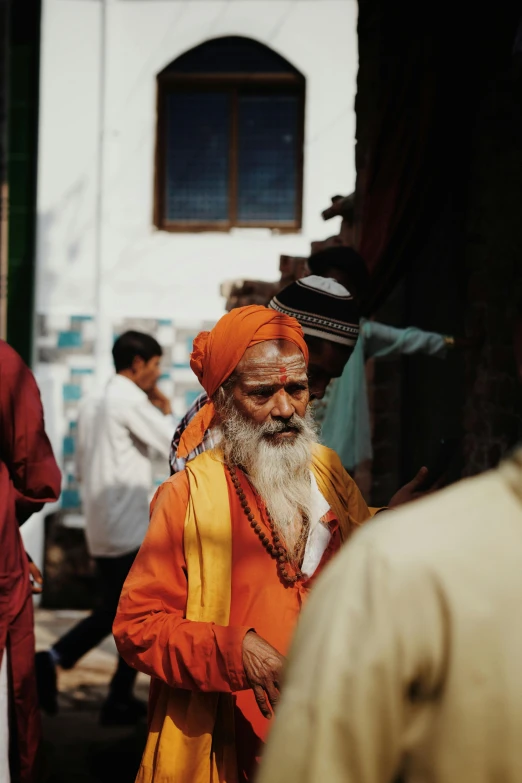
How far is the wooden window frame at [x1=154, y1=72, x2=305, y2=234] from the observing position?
792 centimetres

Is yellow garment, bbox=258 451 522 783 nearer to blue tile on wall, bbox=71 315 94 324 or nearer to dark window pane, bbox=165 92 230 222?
blue tile on wall, bbox=71 315 94 324

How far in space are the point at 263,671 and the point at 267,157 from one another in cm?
629

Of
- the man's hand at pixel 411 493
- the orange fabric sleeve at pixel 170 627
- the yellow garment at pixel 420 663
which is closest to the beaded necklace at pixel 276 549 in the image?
the orange fabric sleeve at pixel 170 627

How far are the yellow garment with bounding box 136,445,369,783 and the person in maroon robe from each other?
1574 millimetres

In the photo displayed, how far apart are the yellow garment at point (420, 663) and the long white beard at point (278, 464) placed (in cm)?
135

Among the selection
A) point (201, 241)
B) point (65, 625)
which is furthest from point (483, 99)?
point (65, 625)

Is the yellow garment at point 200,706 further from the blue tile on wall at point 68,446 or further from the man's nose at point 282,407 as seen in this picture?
the blue tile on wall at point 68,446

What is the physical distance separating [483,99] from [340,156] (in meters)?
2.96

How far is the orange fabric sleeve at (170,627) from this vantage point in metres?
2.21

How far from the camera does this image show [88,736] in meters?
5.38

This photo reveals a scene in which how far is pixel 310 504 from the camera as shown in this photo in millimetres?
2594

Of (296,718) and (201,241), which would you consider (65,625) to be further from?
(296,718)

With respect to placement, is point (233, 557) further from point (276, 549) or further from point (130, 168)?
point (130, 168)

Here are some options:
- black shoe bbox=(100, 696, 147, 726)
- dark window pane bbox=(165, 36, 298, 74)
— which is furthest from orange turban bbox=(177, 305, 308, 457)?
dark window pane bbox=(165, 36, 298, 74)
